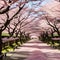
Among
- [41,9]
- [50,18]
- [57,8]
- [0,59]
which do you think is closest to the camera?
[0,59]

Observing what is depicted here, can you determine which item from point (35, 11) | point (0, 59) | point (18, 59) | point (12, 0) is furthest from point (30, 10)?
point (12, 0)

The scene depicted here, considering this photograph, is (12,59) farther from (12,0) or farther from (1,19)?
(1,19)

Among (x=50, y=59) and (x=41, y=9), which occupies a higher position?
(x=41, y=9)

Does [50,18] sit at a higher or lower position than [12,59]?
higher

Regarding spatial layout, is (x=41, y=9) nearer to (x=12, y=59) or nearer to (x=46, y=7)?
(x=46, y=7)

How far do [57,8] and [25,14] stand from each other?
48.0 feet

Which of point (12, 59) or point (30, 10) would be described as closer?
point (12, 59)

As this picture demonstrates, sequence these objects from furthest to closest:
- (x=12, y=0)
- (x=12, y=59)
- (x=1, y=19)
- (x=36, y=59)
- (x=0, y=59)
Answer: (x=1, y=19), (x=12, y=59), (x=36, y=59), (x=0, y=59), (x=12, y=0)

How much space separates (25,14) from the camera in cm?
4031

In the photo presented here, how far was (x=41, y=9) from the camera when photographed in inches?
1318

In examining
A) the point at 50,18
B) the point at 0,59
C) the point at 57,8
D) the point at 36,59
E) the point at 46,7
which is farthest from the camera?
the point at 50,18

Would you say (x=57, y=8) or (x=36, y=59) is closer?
(x=36, y=59)

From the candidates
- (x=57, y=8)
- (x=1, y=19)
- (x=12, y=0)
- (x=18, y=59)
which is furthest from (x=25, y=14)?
(x=12, y=0)

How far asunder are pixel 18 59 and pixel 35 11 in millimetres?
15516
